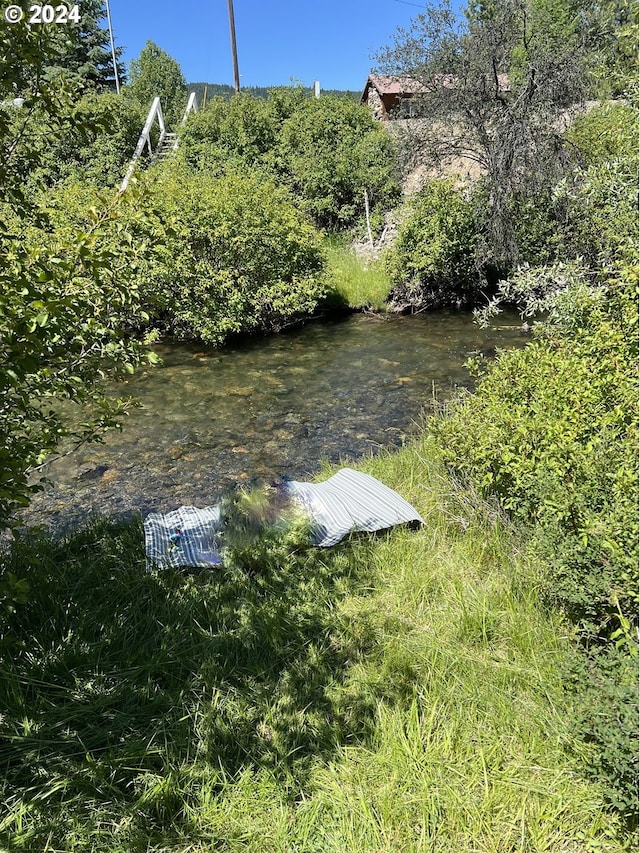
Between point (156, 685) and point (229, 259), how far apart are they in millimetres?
9031

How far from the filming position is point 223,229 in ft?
33.0

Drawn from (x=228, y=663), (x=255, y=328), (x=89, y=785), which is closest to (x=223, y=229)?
(x=255, y=328)

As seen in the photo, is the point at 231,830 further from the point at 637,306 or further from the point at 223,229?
the point at 223,229

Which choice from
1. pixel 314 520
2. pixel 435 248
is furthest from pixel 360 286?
pixel 314 520

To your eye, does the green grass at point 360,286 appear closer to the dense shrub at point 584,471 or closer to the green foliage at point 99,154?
the green foliage at point 99,154

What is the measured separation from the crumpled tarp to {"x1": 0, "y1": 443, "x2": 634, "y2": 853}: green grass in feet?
0.89

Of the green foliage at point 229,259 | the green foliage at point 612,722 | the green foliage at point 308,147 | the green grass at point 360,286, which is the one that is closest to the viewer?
the green foliage at point 612,722

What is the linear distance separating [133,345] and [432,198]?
434 inches

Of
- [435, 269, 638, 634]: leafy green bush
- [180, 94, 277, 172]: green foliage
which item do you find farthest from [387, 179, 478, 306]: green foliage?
[435, 269, 638, 634]: leafy green bush

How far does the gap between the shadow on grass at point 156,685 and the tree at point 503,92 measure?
9.89 metres

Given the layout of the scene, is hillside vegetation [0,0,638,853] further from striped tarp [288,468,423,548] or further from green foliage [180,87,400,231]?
green foliage [180,87,400,231]

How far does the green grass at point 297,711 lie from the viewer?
6.84ft

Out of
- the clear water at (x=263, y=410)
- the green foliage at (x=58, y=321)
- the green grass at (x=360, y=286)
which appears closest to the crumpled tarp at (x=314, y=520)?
the clear water at (x=263, y=410)

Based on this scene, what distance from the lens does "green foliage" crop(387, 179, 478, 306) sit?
40.2 ft
